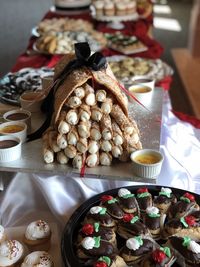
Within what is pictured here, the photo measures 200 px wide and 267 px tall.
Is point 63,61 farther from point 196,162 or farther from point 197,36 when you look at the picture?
point 197,36

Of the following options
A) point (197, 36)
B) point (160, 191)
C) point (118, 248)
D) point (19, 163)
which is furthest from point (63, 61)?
point (197, 36)

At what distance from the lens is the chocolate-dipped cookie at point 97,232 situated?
808 millimetres

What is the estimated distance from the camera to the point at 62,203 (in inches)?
38.6

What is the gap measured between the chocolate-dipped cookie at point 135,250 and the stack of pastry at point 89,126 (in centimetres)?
23

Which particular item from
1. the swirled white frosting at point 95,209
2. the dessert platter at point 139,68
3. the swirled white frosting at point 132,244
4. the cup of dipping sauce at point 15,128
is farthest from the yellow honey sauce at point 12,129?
the dessert platter at point 139,68

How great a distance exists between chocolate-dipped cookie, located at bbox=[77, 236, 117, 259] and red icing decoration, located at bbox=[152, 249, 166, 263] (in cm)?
8

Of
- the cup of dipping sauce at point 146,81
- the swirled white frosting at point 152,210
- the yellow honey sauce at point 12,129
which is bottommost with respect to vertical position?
the cup of dipping sauce at point 146,81

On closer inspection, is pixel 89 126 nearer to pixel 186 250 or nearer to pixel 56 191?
pixel 56 191

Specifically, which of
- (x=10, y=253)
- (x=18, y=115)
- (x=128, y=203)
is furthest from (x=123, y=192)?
(x=18, y=115)

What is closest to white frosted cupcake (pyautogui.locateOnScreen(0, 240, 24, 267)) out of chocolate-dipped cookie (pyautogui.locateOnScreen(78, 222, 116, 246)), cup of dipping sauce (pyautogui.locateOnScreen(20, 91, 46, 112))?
Result: chocolate-dipped cookie (pyautogui.locateOnScreen(78, 222, 116, 246))

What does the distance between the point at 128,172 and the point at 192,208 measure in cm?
16

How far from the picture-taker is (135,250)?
769 millimetres

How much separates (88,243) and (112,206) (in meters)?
0.12

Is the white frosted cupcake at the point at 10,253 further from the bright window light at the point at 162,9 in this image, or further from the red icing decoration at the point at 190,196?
the bright window light at the point at 162,9
